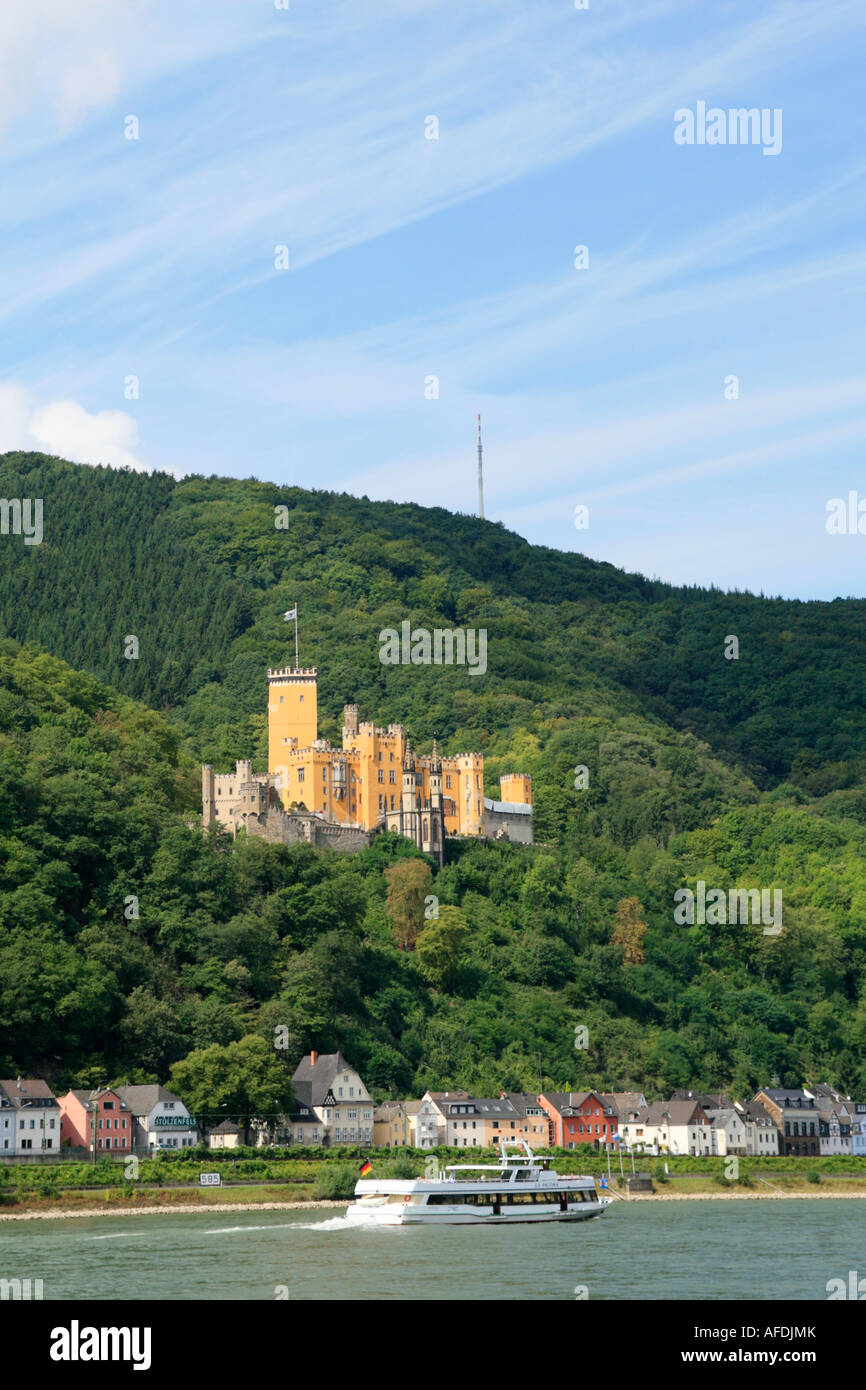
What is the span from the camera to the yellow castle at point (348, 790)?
431ft

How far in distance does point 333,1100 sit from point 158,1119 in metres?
12.1

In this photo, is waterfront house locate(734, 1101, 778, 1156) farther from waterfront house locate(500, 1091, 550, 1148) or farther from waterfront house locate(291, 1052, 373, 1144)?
waterfront house locate(291, 1052, 373, 1144)

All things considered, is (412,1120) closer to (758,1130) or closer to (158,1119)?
(158,1119)

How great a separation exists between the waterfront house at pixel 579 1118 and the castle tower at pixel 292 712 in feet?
123

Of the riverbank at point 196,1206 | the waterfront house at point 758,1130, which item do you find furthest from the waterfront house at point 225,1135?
the waterfront house at point 758,1130

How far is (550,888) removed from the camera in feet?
440

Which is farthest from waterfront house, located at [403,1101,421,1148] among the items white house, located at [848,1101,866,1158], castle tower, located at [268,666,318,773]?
castle tower, located at [268,666,318,773]

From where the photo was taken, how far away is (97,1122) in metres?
91.7

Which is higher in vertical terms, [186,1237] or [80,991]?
[80,991]

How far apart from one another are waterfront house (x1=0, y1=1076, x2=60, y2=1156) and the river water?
10339 mm

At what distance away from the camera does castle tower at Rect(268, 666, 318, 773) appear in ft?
463
